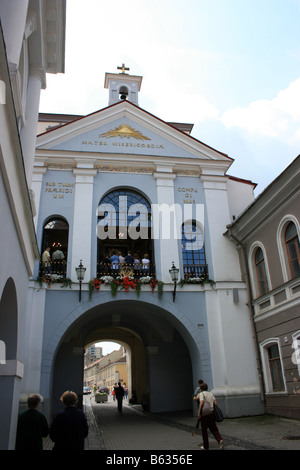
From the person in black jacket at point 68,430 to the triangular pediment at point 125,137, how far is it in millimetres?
14217

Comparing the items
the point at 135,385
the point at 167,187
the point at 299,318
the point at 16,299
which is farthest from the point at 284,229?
the point at 135,385

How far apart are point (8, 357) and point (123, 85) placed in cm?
1926

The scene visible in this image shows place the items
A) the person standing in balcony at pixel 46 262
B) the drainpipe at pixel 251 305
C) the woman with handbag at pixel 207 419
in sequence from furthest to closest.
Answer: the person standing in balcony at pixel 46 262 → the drainpipe at pixel 251 305 → the woman with handbag at pixel 207 419

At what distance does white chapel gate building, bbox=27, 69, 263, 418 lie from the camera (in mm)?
15078

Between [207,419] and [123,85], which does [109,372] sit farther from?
[207,419]

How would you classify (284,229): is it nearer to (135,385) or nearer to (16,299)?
(16,299)

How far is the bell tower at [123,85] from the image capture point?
75.9 feet

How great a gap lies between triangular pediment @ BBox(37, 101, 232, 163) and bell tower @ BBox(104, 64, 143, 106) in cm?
428

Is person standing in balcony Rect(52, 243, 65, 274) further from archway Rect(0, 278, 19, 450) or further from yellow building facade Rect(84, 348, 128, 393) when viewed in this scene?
yellow building facade Rect(84, 348, 128, 393)

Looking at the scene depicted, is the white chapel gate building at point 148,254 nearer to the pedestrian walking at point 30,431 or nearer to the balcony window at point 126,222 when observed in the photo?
the balcony window at point 126,222

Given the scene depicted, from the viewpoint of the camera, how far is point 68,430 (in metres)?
4.94

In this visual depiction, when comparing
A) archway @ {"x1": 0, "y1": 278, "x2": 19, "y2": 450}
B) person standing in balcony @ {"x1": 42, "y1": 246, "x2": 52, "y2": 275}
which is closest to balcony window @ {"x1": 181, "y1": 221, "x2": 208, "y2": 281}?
person standing in balcony @ {"x1": 42, "y1": 246, "x2": 52, "y2": 275}

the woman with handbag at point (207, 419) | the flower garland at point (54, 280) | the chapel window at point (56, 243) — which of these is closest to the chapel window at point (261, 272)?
the woman with handbag at point (207, 419)

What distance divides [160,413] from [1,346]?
42.2ft
